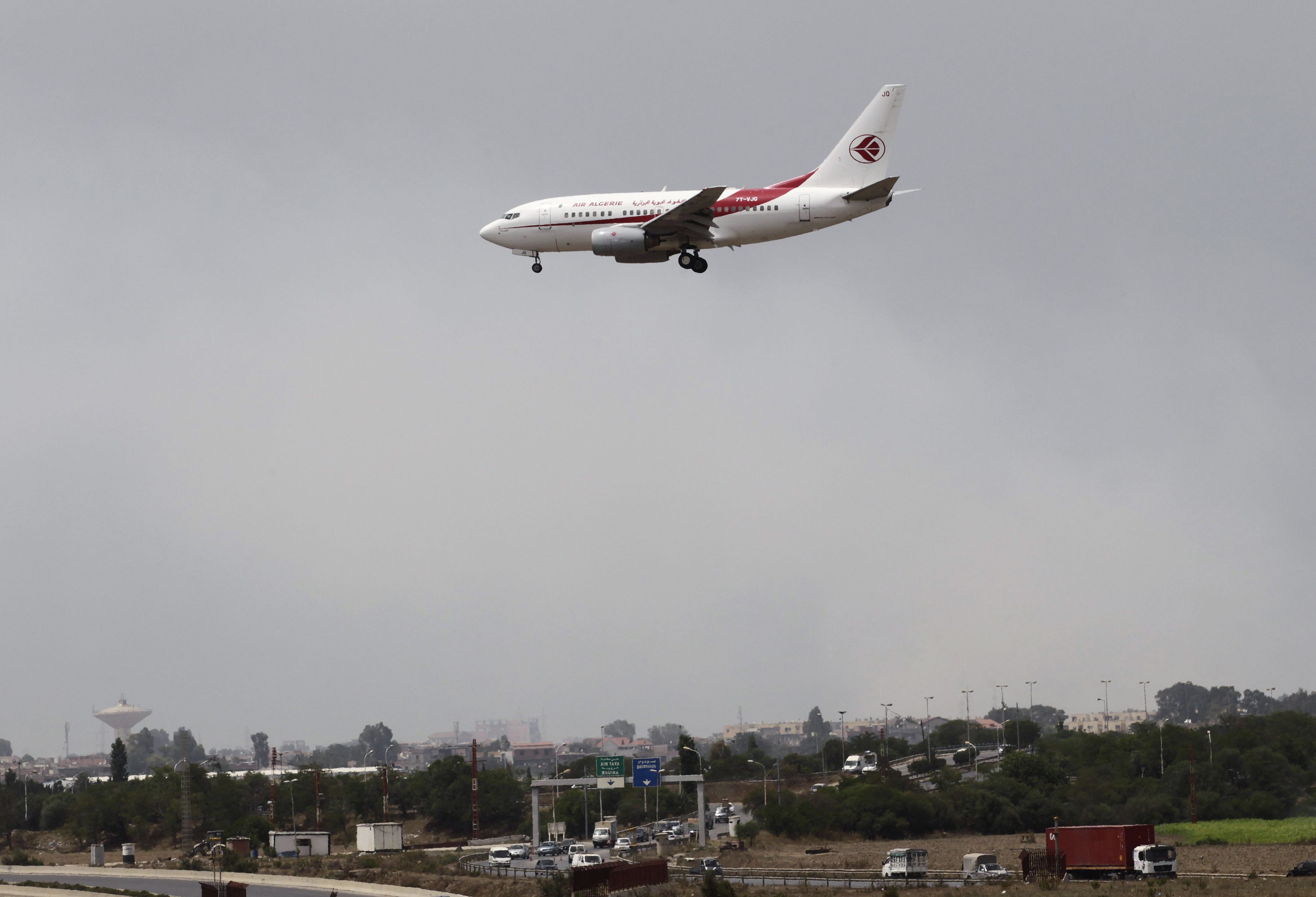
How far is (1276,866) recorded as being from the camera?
82.5 m

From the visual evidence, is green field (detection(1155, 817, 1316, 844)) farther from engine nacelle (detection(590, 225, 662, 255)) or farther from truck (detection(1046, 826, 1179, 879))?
engine nacelle (detection(590, 225, 662, 255))

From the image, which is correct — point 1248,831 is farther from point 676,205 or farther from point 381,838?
point 676,205

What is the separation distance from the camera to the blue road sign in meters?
110

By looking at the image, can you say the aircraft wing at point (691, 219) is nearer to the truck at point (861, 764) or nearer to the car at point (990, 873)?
the car at point (990, 873)

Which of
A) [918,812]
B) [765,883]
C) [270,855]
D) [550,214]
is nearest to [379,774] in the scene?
[270,855]

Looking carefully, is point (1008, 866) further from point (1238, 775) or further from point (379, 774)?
point (379, 774)

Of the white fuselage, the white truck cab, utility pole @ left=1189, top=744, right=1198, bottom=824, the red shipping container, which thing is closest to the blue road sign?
the red shipping container

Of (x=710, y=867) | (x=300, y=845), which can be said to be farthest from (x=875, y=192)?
(x=300, y=845)

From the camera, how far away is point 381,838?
114 metres

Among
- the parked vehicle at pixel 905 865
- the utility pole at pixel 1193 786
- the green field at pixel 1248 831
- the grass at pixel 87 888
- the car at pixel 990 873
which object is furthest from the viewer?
the utility pole at pixel 1193 786

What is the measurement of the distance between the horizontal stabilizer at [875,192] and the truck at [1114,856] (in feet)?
112

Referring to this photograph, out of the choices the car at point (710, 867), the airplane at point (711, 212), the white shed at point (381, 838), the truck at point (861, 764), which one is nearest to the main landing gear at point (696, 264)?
the airplane at point (711, 212)

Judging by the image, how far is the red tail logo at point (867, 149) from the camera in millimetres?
73250

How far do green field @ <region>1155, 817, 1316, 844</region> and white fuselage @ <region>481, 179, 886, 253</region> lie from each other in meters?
62.9
